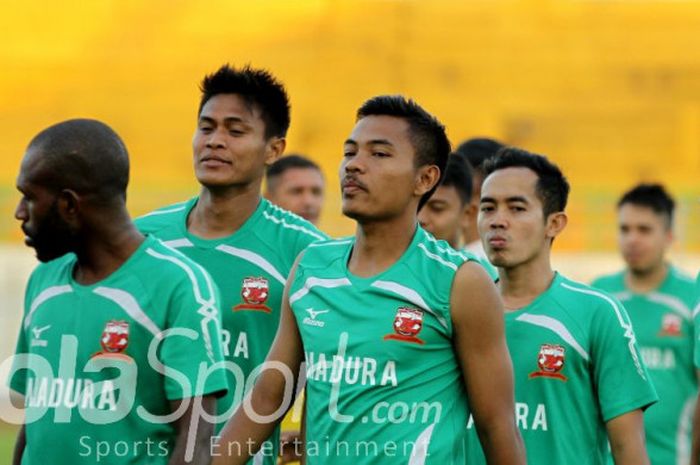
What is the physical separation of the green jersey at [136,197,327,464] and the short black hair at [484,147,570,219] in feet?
3.07

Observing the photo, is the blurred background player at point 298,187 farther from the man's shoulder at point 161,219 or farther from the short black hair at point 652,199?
the short black hair at point 652,199

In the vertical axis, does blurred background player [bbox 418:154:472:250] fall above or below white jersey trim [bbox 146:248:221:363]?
above

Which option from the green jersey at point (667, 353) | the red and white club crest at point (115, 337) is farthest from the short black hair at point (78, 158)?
the green jersey at point (667, 353)

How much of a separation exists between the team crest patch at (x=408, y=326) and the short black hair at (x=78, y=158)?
110 cm

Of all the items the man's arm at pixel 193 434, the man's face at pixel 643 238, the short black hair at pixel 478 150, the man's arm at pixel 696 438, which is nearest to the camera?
the man's arm at pixel 193 434

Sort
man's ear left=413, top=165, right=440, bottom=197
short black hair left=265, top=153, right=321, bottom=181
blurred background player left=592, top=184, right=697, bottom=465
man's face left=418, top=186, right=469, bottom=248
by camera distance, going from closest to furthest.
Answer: man's ear left=413, top=165, right=440, bottom=197 → man's face left=418, top=186, right=469, bottom=248 → short black hair left=265, top=153, right=321, bottom=181 → blurred background player left=592, top=184, right=697, bottom=465

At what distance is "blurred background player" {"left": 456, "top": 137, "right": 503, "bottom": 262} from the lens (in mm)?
7617

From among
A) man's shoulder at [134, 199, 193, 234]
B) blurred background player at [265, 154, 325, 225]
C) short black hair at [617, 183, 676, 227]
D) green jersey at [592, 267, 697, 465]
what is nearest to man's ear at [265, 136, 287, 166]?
man's shoulder at [134, 199, 193, 234]

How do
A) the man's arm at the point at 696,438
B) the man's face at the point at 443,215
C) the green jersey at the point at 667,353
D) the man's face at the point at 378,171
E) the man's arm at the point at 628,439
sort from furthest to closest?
the green jersey at the point at 667,353, the man's face at the point at 443,215, the man's arm at the point at 696,438, the man's arm at the point at 628,439, the man's face at the point at 378,171

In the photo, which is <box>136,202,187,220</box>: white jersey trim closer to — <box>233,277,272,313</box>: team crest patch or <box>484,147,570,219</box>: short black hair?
<box>233,277,272,313</box>: team crest patch

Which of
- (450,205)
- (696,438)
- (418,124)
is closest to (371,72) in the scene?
(450,205)

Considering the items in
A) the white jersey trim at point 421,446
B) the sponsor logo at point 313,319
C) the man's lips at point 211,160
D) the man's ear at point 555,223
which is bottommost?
the white jersey trim at point 421,446

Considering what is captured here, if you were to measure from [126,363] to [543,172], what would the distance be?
2.58 meters

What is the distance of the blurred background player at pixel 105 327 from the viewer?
453cm
